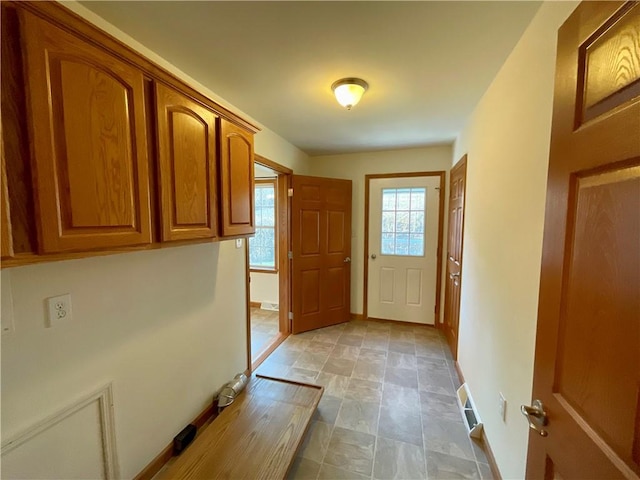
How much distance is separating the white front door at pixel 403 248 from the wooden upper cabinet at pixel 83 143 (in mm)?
2977

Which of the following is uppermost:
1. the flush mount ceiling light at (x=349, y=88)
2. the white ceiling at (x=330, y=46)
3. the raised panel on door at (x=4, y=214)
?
the white ceiling at (x=330, y=46)

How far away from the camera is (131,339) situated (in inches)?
54.1

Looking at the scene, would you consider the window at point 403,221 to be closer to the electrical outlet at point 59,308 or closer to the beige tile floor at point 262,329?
the beige tile floor at point 262,329

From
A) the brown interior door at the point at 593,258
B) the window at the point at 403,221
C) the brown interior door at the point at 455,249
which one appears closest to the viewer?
the brown interior door at the point at 593,258

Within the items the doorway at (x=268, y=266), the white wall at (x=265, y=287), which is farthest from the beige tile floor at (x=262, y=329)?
the white wall at (x=265, y=287)

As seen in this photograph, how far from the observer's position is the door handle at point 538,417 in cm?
76

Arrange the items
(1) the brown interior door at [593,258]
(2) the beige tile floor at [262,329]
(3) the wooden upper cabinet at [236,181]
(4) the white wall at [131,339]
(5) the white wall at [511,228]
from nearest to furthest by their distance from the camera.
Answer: (1) the brown interior door at [593,258] < (4) the white wall at [131,339] < (5) the white wall at [511,228] < (3) the wooden upper cabinet at [236,181] < (2) the beige tile floor at [262,329]

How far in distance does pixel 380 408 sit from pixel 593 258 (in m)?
1.90

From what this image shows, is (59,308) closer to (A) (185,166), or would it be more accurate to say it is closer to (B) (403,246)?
(A) (185,166)

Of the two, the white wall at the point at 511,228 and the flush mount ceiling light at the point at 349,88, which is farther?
the flush mount ceiling light at the point at 349,88

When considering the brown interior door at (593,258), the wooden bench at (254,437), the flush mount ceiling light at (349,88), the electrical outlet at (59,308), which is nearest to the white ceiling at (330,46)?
the flush mount ceiling light at (349,88)

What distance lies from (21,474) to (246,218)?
1.45 meters

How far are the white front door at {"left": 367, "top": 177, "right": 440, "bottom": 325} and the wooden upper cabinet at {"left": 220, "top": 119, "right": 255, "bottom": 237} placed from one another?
219 cm

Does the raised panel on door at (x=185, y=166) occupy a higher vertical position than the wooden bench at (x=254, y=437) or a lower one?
higher
